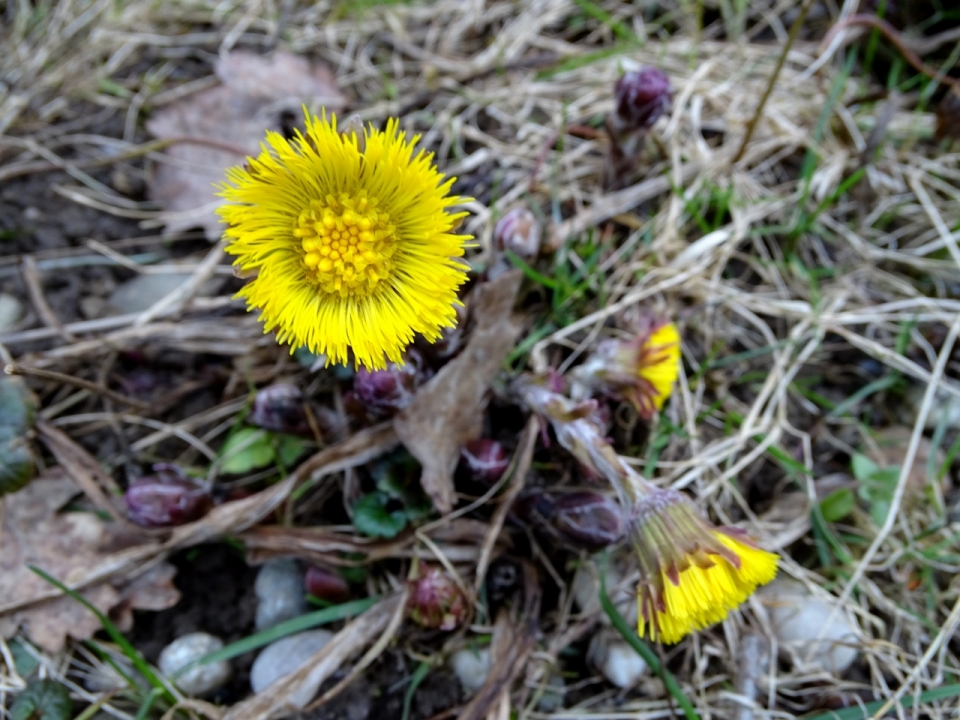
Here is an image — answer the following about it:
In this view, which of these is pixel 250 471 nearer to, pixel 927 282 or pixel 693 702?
pixel 693 702

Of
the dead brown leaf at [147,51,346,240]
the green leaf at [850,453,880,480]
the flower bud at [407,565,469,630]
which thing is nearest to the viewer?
the flower bud at [407,565,469,630]

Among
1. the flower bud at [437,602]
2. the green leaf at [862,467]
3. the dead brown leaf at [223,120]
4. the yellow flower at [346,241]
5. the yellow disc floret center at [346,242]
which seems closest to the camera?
the yellow flower at [346,241]

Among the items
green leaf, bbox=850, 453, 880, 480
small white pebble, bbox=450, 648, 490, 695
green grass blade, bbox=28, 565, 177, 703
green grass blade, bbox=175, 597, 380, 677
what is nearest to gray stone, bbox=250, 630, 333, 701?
green grass blade, bbox=175, 597, 380, 677

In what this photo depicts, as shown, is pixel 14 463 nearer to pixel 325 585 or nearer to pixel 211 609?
pixel 211 609

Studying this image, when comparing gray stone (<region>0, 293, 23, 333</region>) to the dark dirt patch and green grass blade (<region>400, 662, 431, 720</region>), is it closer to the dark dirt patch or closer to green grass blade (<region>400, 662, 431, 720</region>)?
the dark dirt patch

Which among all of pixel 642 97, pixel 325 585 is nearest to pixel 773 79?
pixel 642 97

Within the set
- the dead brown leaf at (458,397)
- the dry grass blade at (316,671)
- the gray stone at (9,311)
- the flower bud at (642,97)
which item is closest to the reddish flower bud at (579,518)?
the dead brown leaf at (458,397)

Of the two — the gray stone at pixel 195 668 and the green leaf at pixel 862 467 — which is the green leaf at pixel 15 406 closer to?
the gray stone at pixel 195 668

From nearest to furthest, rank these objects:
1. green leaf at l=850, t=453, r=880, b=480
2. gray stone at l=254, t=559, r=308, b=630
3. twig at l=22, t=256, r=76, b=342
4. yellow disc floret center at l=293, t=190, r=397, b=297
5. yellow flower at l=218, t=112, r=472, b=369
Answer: yellow flower at l=218, t=112, r=472, b=369 < yellow disc floret center at l=293, t=190, r=397, b=297 < gray stone at l=254, t=559, r=308, b=630 < green leaf at l=850, t=453, r=880, b=480 < twig at l=22, t=256, r=76, b=342
